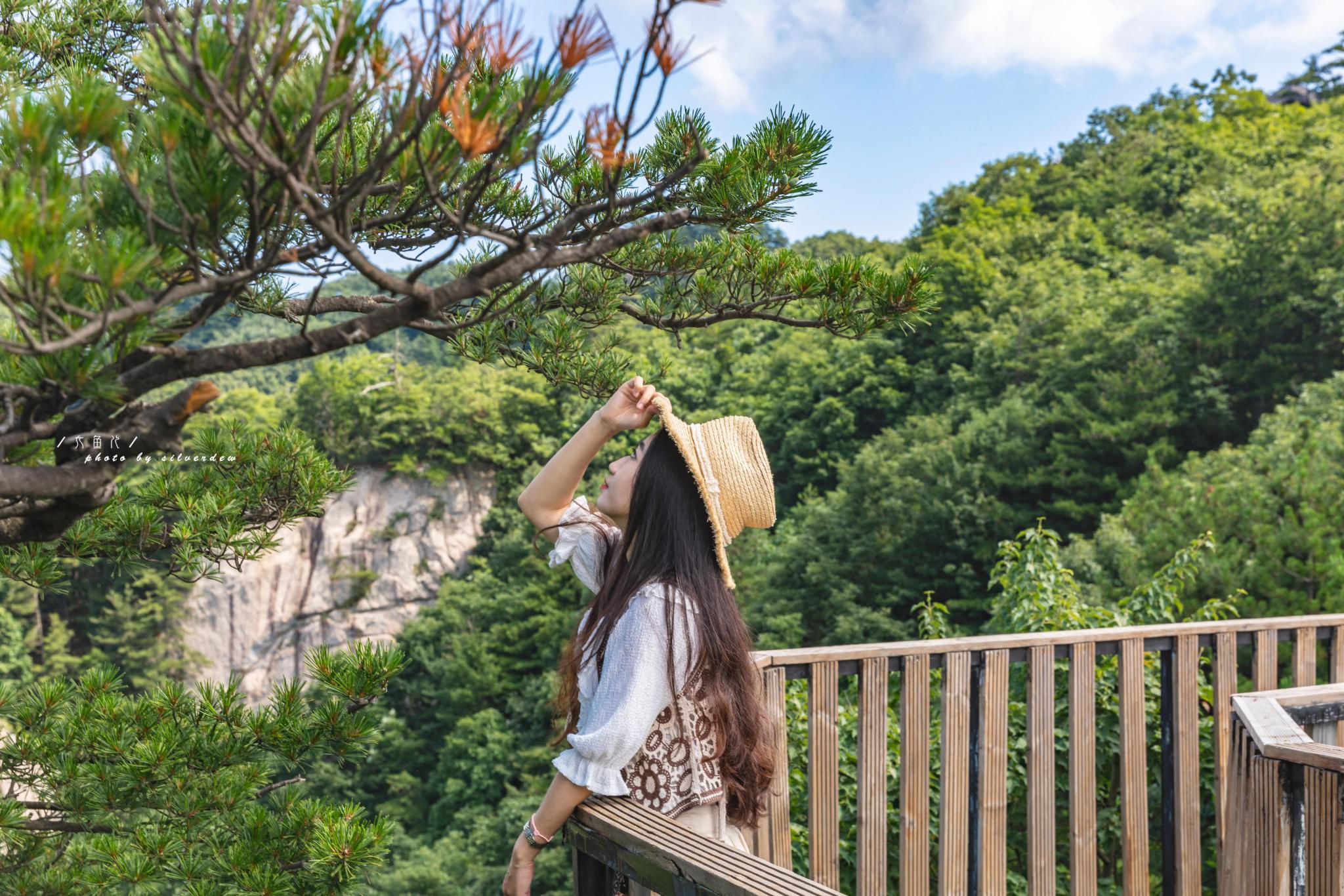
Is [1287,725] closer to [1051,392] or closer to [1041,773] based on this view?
[1041,773]

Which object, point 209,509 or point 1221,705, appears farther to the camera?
point 1221,705

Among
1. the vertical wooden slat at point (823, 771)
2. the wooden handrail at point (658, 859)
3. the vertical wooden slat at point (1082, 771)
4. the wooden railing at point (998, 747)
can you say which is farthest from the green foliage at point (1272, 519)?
the wooden handrail at point (658, 859)

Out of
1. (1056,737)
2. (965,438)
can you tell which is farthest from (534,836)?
(965,438)

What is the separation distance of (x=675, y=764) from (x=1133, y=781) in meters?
1.40

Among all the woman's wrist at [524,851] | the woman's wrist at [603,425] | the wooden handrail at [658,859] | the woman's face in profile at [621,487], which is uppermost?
the woman's wrist at [603,425]

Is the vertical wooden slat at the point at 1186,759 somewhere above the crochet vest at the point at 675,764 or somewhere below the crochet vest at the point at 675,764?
below

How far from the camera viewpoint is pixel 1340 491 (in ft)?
25.1

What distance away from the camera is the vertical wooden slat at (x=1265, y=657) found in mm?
2209

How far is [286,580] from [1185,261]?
2085 cm

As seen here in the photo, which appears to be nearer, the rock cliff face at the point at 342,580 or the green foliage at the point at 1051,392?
the green foliage at the point at 1051,392

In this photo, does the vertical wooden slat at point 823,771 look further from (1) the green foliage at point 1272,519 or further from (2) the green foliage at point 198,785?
(1) the green foliage at point 1272,519

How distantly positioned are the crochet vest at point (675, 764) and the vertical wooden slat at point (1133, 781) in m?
1.28

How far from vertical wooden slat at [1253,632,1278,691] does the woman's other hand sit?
1.74 m

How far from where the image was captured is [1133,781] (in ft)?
7.01
